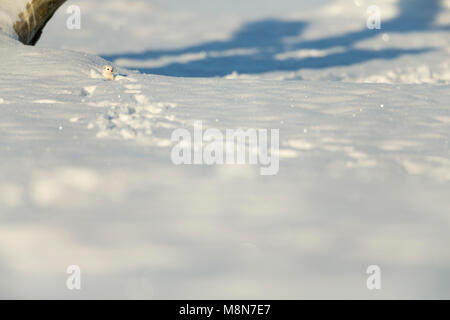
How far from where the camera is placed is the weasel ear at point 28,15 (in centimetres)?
845

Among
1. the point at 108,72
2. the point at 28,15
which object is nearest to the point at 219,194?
the point at 108,72

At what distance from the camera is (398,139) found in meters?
4.54

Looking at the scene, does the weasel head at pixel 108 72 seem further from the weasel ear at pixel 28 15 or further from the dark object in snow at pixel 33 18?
the dark object in snow at pixel 33 18

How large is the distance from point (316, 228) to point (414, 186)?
2.87 ft

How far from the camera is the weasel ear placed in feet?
27.7

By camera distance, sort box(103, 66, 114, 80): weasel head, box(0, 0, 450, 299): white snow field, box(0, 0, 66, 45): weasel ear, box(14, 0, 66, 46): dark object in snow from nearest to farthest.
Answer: box(0, 0, 450, 299): white snow field, box(103, 66, 114, 80): weasel head, box(0, 0, 66, 45): weasel ear, box(14, 0, 66, 46): dark object in snow

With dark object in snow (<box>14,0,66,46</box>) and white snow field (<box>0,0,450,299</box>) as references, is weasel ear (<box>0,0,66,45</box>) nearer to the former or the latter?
dark object in snow (<box>14,0,66,46</box>)

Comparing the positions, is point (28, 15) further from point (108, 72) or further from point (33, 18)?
point (108, 72)

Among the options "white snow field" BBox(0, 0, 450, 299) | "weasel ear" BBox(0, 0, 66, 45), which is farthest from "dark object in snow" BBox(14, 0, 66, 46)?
"white snow field" BBox(0, 0, 450, 299)

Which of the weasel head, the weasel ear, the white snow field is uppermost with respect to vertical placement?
the weasel ear

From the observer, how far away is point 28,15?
8.75 meters

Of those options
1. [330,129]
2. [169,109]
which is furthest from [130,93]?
[330,129]

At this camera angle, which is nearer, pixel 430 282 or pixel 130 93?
pixel 430 282
